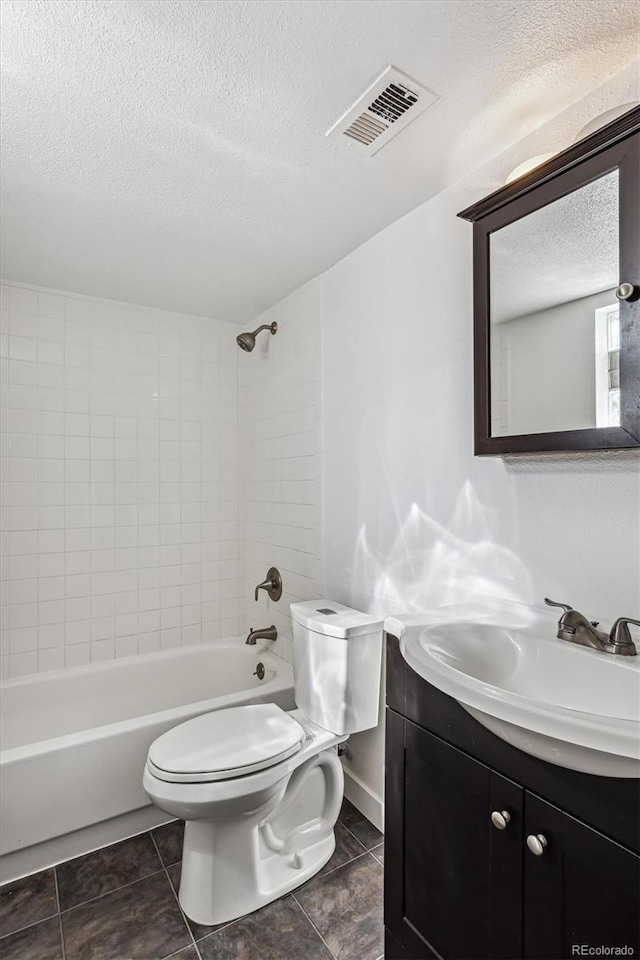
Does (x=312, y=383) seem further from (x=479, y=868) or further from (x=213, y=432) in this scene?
(x=479, y=868)

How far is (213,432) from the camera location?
3025 millimetres

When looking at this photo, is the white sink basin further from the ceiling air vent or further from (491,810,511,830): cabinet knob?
the ceiling air vent

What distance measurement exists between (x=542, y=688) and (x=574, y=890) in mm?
381

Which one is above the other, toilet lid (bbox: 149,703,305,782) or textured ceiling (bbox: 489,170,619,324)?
textured ceiling (bbox: 489,170,619,324)

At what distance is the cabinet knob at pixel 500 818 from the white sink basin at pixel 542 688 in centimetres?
16

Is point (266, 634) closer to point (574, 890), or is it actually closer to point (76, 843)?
point (76, 843)

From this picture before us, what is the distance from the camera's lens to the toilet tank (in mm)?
1814

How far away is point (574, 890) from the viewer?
0.85 metres

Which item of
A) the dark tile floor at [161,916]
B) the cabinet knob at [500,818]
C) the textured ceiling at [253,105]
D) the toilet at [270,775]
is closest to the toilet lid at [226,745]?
the toilet at [270,775]

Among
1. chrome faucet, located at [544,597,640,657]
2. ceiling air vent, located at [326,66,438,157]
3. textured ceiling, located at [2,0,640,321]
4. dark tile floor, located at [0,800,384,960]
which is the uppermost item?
textured ceiling, located at [2,0,640,321]

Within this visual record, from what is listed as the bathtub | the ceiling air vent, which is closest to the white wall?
the ceiling air vent

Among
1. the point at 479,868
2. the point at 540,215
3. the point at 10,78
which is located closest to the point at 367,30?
the point at 540,215

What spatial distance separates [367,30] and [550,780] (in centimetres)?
152

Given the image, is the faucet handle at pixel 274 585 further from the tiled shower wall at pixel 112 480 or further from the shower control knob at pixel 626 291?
the shower control knob at pixel 626 291
